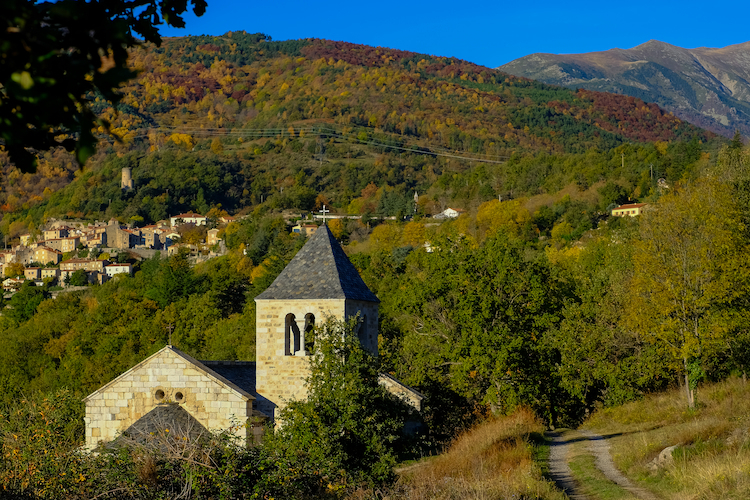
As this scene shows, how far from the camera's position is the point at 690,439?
15.8m

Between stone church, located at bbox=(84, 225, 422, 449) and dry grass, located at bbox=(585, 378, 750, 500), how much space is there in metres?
6.07

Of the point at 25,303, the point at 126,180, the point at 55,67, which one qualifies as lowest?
the point at 25,303

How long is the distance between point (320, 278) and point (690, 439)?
897 cm

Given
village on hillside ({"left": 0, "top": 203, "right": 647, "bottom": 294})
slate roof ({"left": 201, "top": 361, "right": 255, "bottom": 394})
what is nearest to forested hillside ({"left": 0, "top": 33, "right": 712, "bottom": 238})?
village on hillside ({"left": 0, "top": 203, "right": 647, "bottom": 294})

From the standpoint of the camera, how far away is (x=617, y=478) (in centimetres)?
1430

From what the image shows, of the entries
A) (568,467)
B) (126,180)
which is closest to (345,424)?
(568,467)

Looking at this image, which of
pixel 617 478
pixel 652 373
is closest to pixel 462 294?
pixel 652 373

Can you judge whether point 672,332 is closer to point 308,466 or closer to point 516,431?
point 516,431

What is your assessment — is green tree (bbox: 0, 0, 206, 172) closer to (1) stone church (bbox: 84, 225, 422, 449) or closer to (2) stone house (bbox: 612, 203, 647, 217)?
(1) stone church (bbox: 84, 225, 422, 449)

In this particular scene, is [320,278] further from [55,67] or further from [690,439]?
[55,67]

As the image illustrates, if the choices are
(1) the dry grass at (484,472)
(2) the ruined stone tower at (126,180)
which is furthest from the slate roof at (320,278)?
(2) the ruined stone tower at (126,180)

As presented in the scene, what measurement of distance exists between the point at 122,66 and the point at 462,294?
24.9m

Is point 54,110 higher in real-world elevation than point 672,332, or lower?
higher

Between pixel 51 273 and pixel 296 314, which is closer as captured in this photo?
pixel 296 314
